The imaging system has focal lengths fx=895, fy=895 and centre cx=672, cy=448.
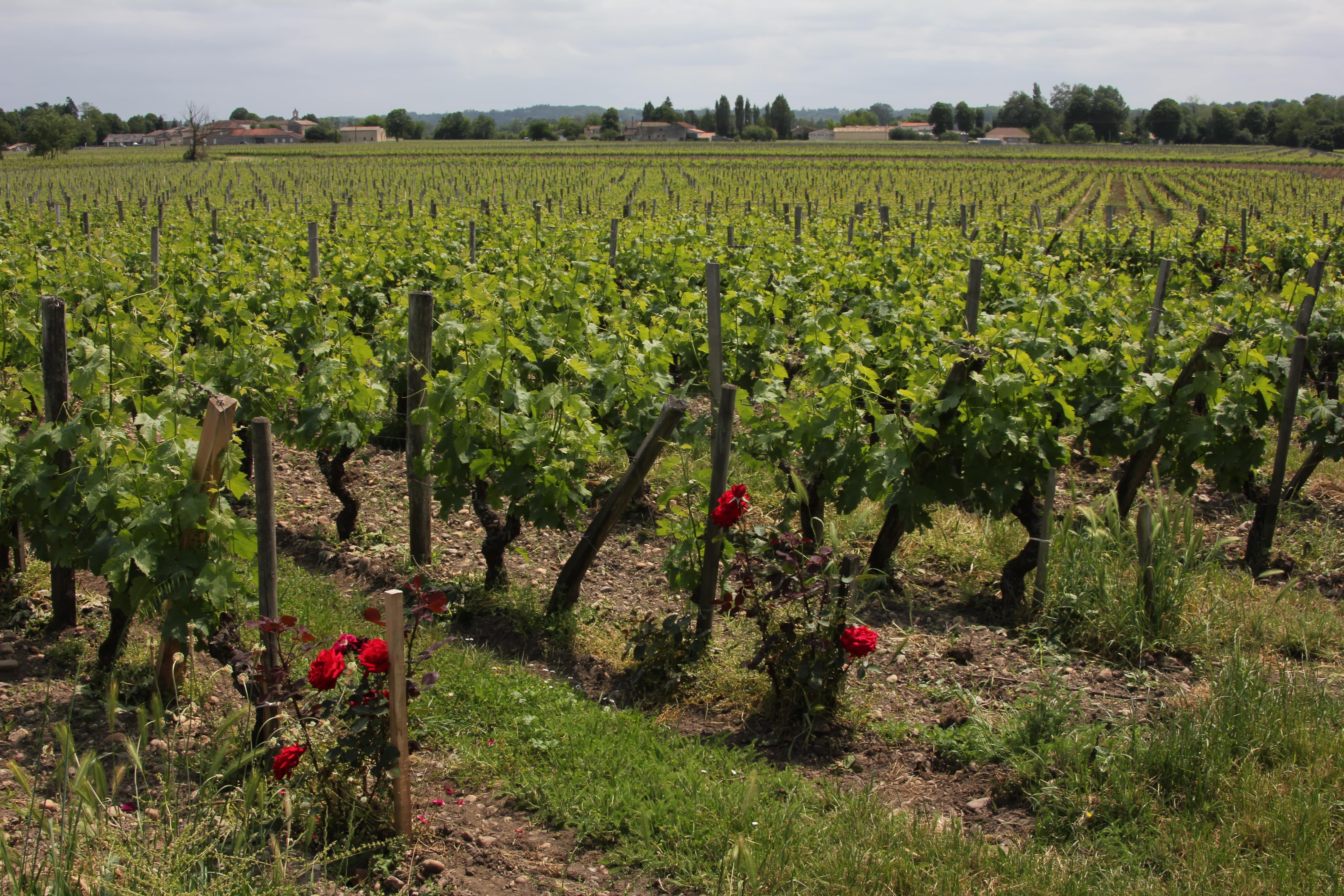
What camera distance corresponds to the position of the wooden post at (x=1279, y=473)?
552cm

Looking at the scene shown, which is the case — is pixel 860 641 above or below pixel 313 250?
below

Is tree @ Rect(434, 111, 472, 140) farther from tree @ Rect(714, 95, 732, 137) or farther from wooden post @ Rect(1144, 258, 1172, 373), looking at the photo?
wooden post @ Rect(1144, 258, 1172, 373)

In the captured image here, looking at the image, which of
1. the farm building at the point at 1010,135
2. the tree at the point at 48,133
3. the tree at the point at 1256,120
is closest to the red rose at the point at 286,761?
the tree at the point at 48,133

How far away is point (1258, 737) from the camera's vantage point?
3385mm

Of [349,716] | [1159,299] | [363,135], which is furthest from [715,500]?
[363,135]

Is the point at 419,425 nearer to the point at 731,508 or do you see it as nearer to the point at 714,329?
the point at 714,329

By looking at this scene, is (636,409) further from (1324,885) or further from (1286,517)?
(1286,517)

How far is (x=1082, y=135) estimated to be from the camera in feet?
352

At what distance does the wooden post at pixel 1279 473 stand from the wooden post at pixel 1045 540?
1.70 m

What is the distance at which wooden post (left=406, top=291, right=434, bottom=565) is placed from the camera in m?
5.20

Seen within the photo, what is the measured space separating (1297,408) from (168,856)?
297 inches

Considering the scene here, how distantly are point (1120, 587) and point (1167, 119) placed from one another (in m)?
133

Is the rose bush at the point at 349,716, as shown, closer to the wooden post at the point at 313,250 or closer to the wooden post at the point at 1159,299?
the wooden post at the point at 1159,299

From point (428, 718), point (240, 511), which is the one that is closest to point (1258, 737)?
point (428, 718)
